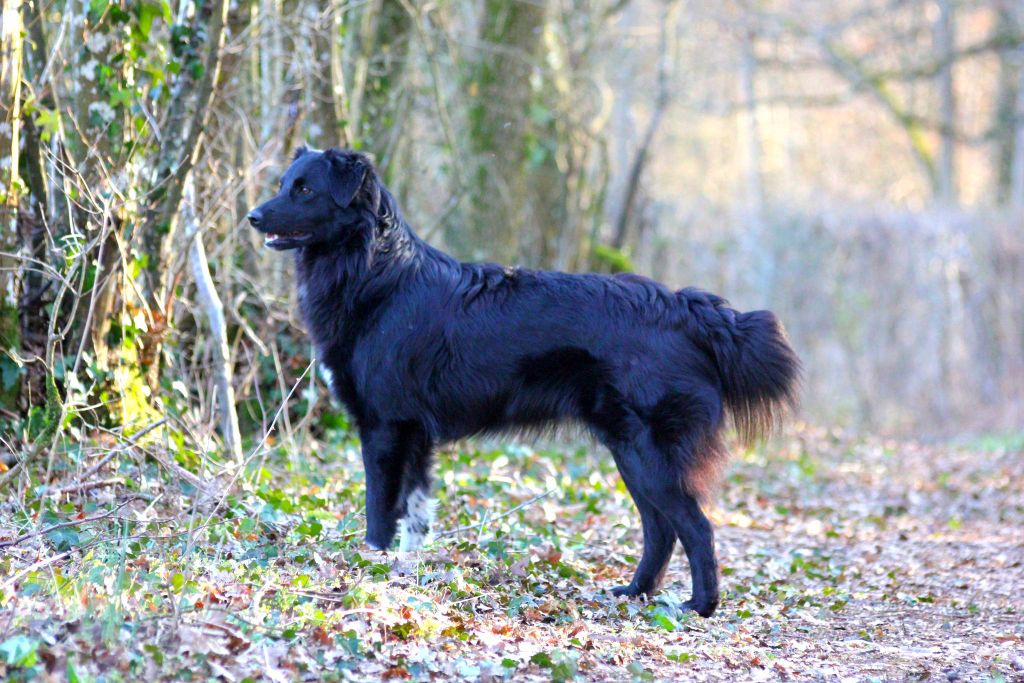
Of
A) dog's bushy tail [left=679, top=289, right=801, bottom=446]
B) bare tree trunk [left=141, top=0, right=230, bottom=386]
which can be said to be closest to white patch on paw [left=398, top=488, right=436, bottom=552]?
dog's bushy tail [left=679, top=289, right=801, bottom=446]

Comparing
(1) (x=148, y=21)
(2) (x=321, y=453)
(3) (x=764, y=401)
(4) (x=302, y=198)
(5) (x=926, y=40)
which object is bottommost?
(2) (x=321, y=453)

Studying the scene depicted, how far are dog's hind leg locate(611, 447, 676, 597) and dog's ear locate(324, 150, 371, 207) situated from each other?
82.4 inches

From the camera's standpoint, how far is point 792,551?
7.20 metres

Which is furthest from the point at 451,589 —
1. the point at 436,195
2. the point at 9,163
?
the point at 436,195

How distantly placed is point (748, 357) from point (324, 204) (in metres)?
2.41

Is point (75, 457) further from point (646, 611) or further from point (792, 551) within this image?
point (792, 551)

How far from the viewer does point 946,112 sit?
23453mm

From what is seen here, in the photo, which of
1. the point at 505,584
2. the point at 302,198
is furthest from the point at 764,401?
the point at 302,198

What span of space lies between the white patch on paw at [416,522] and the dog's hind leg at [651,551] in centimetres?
106

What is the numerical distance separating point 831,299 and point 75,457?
12204 mm

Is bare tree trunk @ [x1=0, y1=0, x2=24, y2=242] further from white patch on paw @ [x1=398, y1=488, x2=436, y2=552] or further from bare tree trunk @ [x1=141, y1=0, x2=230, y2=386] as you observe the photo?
white patch on paw @ [x1=398, y1=488, x2=436, y2=552]

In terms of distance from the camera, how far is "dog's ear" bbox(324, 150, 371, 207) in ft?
18.8

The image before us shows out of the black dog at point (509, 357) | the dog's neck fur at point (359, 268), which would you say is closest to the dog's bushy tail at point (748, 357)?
the black dog at point (509, 357)

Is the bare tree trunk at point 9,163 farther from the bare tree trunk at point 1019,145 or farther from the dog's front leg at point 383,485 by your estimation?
the bare tree trunk at point 1019,145
